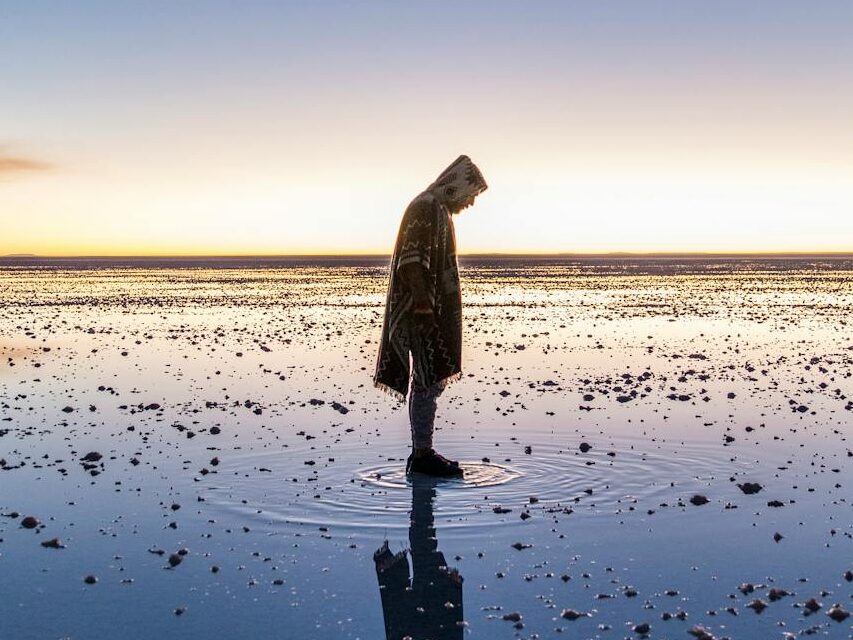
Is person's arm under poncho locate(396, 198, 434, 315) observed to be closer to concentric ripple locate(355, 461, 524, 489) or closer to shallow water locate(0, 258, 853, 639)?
concentric ripple locate(355, 461, 524, 489)

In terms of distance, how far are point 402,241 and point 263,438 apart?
3464 mm

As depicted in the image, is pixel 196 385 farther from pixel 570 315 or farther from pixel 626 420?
pixel 570 315

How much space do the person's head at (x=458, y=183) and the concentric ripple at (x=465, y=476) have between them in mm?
2815

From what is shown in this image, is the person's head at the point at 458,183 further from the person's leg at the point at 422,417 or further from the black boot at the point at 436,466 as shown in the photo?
the black boot at the point at 436,466

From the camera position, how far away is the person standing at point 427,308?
10.1 meters

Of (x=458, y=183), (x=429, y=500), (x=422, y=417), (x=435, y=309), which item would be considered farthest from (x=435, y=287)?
(x=429, y=500)

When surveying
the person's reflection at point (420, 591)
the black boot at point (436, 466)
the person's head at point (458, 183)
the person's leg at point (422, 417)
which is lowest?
the person's reflection at point (420, 591)

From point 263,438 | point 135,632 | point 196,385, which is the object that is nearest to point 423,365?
point 263,438

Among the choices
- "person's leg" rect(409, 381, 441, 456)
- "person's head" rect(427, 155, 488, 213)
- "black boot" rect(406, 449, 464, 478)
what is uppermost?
"person's head" rect(427, 155, 488, 213)

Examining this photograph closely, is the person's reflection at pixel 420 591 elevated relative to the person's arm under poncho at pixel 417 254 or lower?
lower

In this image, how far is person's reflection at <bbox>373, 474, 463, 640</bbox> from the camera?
6.03 meters

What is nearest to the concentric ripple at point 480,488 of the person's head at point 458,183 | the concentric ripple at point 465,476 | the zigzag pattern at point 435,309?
the concentric ripple at point 465,476

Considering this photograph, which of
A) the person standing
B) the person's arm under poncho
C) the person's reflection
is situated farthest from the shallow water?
the person's arm under poncho

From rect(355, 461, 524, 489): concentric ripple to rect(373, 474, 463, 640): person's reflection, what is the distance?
55.9 inches
